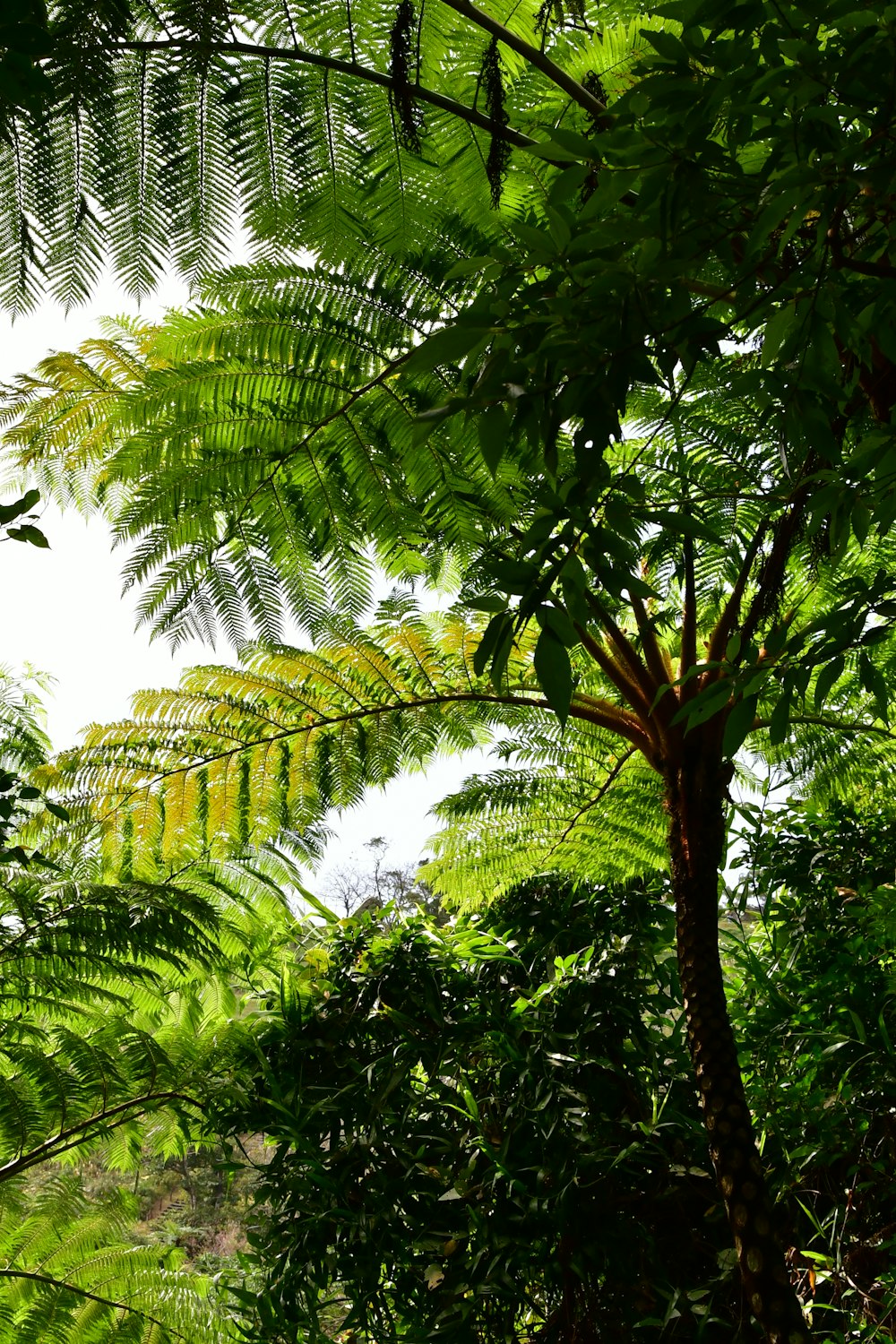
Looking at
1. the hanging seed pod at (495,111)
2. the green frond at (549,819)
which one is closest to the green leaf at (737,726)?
the hanging seed pod at (495,111)

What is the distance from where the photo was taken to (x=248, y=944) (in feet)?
7.60

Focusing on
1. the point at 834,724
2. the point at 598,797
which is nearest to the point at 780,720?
the point at 834,724

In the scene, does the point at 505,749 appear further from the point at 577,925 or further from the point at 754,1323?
the point at 754,1323

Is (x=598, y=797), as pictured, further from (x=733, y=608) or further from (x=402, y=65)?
→ (x=402, y=65)

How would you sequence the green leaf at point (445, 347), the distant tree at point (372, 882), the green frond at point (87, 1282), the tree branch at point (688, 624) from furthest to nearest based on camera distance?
the distant tree at point (372, 882) < the green frond at point (87, 1282) < the tree branch at point (688, 624) < the green leaf at point (445, 347)

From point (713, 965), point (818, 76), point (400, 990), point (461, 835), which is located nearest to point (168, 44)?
point (818, 76)

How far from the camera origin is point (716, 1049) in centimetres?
143

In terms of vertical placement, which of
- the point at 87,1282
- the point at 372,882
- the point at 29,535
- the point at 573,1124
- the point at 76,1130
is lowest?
the point at 87,1282

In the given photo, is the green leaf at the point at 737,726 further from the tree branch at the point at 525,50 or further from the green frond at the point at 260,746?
the green frond at the point at 260,746

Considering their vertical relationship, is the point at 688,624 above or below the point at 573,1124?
above

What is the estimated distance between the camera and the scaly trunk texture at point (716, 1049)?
1271mm

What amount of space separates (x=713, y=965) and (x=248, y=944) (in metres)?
1.27

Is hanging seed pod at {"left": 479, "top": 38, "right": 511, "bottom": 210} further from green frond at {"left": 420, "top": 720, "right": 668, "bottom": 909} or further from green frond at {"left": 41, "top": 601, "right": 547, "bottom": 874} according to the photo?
green frond at {"left": 420, "top": 720, "right": 668, "bottom": 909}

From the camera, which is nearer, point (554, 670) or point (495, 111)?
point (554, 670)
